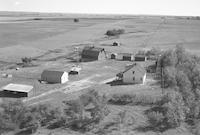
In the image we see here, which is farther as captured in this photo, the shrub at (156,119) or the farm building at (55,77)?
the farm building at (55,77)

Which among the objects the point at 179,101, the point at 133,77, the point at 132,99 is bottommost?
the point at 132,99

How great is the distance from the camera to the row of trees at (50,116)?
98.1 ft

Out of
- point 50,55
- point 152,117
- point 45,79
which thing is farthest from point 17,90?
point 50,55

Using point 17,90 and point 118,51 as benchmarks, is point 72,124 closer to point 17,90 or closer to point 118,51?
point 17,90

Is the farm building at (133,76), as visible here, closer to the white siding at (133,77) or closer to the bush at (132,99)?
the white siding at (133,77)

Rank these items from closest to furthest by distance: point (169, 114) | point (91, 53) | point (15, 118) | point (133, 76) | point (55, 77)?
point (15, 118), point (169, 114), point (133, 76), point (55, 77), point (91, 53)

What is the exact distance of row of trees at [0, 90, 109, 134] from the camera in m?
29.9

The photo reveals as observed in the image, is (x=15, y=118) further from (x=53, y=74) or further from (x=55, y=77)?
(x=53, y=74)

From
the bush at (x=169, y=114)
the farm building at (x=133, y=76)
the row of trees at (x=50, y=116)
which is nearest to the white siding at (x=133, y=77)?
the farm building at (x=133, y=76)

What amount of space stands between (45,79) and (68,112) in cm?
1626

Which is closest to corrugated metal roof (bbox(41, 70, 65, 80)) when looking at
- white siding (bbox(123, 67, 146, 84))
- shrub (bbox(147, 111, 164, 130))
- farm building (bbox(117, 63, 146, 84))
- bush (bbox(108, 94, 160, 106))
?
farm building (bbox(117, 63, 146, 84))

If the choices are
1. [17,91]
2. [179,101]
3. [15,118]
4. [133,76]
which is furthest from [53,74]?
[179,101]

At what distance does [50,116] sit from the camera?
3219 cm

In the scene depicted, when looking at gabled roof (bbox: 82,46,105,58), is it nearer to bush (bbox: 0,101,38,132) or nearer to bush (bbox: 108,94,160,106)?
bush (bbox: 108,94,160,106)
